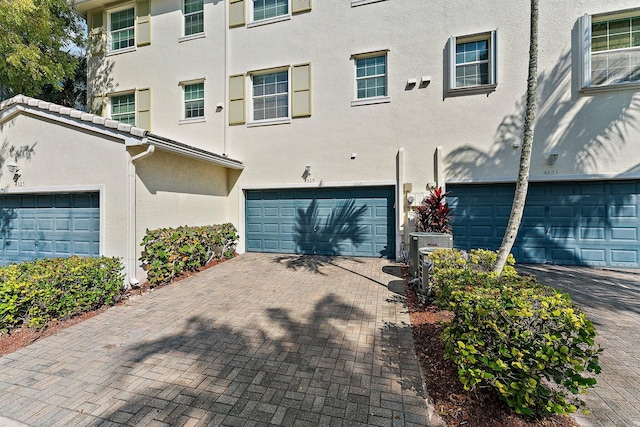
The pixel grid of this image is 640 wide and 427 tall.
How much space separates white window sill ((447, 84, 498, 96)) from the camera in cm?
805

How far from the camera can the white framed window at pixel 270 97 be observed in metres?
9.80

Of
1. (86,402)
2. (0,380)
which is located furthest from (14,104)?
(86,402)

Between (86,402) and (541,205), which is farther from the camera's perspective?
(541,205)

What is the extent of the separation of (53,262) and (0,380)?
8.33 feet

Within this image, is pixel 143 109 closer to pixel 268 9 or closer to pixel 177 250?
pixel 268 9

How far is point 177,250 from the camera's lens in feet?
22.9

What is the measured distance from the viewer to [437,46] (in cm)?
841

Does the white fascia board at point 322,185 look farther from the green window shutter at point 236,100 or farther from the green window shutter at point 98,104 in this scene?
the green window shutter at point 98,104

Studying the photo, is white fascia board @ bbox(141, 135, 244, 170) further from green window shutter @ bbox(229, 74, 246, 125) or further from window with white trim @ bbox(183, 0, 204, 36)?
window with white trim @ bbox(183, 0, 204, 36)

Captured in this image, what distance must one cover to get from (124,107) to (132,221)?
315 inches

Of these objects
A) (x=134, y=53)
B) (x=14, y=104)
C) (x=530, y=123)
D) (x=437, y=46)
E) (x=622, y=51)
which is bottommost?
(x=530, y=123)

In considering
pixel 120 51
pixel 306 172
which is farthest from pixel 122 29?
pixel 306 172

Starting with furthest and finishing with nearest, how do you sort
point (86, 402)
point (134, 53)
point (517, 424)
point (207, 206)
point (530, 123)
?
point (134, 53) → point (207, 206) → point (530, 123) → point (86, 402) → point (517, 424)

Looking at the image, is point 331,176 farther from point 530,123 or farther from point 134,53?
point 134,53
